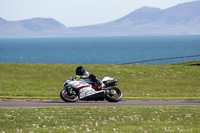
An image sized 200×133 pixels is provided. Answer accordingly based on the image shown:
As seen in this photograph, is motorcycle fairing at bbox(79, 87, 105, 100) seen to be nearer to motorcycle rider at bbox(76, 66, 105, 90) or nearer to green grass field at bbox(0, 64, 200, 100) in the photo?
motorcycle rider at bbox(76, 66, 105, 90)

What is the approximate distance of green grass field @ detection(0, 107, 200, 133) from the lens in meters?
10.5

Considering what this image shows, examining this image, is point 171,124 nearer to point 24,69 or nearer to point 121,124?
point 121,124

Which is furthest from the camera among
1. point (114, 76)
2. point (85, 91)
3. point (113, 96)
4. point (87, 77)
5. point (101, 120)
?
point (114, 76)

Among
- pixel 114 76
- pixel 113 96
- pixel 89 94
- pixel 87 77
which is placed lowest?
pixel 113 96

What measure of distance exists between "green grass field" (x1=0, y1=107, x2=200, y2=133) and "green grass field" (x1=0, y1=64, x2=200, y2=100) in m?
6.81

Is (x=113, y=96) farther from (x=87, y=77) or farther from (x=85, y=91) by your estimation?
(x=87, y=77)

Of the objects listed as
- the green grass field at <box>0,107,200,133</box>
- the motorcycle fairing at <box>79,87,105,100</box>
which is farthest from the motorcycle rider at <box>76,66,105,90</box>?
the green grass field at <box>0,107,200,133</box>

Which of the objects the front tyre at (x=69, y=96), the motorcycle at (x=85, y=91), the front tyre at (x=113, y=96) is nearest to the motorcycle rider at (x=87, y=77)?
the motorcycle at (x=85, y=91)

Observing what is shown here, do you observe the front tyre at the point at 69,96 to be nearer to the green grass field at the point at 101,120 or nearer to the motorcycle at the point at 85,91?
the motorcycle at the point at 85,91

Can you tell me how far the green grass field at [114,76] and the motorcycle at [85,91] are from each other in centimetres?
315

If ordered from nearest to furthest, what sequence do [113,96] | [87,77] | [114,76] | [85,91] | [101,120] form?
1. [101,120]
2. [85,91]
3. [87,77]
4. [113,96]
5. [114,76]

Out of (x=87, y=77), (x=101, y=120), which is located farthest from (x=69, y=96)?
(x=101, y=120)

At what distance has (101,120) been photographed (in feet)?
39.0

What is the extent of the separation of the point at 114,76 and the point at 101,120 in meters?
21.0
